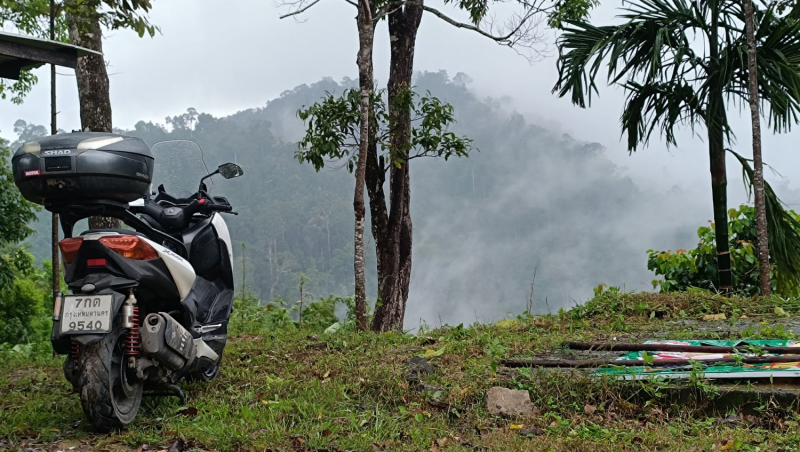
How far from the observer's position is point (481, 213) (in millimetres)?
62250

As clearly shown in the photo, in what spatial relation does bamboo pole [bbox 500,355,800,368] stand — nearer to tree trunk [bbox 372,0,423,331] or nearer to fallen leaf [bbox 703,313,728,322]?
fallen leaf [bbox 703,313,728,322]

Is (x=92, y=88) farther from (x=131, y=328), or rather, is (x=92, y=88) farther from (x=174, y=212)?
(x=131, y=328)

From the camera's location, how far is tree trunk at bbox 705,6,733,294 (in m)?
8.12

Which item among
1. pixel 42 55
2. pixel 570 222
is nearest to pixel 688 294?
pixel 42 55

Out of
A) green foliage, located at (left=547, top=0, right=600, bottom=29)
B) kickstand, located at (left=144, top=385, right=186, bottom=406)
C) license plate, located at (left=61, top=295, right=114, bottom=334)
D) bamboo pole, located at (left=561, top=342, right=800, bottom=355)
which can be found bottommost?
kickstand, located at (left=144, top=385, right=186, bottom=406)

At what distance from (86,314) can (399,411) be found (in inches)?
65.4

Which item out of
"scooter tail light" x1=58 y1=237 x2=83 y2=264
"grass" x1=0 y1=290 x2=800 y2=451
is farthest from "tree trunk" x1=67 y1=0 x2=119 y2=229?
"scooter tail light" x1=58 y1=237 x2=83 y2=264

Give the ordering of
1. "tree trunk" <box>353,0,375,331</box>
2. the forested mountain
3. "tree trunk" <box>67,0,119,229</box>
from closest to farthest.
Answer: "tree trunk" <box>67,0,119,229</box>, "tree trunk" <box>353,0,375,331</box>, the forested mountain

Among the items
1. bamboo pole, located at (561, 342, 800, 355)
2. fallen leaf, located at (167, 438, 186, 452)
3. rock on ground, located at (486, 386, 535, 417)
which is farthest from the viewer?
bamboo pole, located at (561, 342, 800, 355)

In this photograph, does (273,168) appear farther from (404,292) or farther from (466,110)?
(404,292)

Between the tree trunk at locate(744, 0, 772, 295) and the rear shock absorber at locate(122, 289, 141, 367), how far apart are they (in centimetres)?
629

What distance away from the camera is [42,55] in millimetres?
4438

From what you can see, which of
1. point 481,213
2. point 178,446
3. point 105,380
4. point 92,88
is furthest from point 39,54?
point 481,213

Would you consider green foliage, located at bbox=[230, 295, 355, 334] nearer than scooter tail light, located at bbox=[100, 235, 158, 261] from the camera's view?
No
